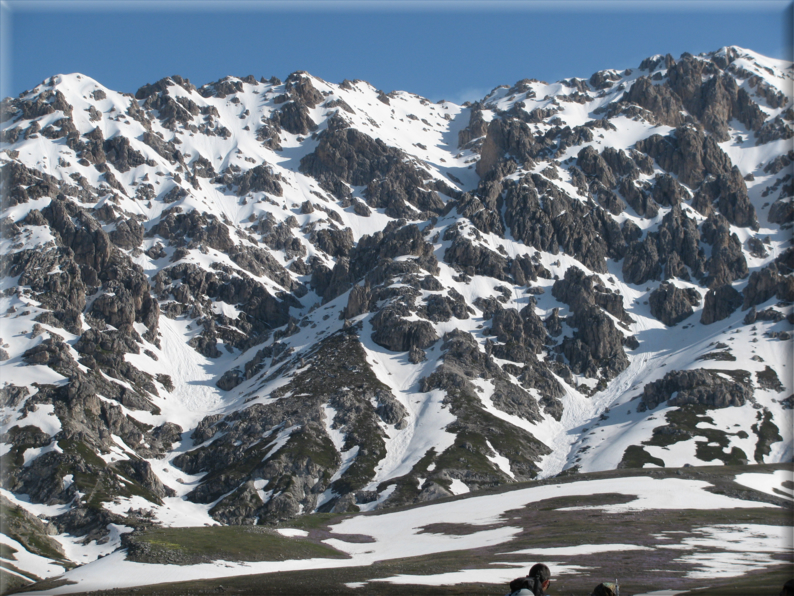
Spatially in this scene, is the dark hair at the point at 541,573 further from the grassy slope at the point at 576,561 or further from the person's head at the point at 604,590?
the grassy slope at the point at 576,561

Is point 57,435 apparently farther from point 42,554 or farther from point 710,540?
point 710,540

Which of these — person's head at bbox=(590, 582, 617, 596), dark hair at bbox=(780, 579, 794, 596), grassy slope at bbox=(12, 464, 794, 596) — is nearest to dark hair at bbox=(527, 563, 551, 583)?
person's head at bbox=(590, 582, 617, 596)

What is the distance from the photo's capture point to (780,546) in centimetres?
8538

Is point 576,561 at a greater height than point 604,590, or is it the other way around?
point 604,590

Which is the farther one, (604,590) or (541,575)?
(541,575)

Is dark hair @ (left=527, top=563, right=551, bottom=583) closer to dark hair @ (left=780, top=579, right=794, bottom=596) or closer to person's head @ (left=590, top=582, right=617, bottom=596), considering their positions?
person's head @ (left=590, top=582, right=617, bottom=596)

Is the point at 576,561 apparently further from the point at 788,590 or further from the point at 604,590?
the point at 788,590

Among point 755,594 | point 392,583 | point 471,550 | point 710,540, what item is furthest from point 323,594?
point 710,540

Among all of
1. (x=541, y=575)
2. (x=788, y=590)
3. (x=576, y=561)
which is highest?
(x=541, y=575)

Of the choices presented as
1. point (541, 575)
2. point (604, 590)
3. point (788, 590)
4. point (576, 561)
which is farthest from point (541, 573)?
point (576, 561)

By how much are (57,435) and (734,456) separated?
680 feet

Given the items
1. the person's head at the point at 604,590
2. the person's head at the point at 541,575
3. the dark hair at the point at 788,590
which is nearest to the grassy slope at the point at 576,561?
the dark hair at the point at 788,590

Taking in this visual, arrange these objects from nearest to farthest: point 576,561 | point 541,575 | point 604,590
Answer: point 604,590
point 541,575
point 576,561

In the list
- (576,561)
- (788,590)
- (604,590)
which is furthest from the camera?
(576,561)
